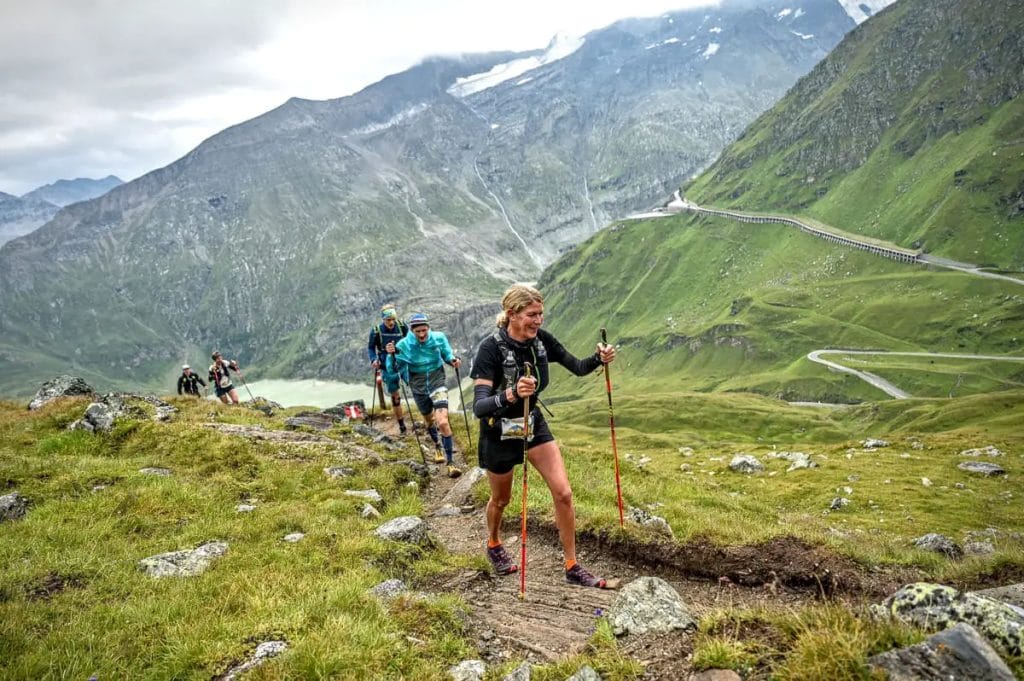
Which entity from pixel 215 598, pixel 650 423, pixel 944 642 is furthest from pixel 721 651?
pixel 650 423

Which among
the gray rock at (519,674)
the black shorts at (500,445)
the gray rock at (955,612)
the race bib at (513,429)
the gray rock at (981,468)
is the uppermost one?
the race bib at (513,429)

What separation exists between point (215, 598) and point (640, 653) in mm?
6422

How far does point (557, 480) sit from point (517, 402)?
1560 millimetres

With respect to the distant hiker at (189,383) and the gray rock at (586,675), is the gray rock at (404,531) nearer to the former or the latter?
the gray rock at (586,675)

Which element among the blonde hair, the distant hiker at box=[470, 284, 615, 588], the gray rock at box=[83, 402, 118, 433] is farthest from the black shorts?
the gray rock at box=[83, 402, 118, 433]

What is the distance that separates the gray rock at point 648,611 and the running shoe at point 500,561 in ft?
10.7

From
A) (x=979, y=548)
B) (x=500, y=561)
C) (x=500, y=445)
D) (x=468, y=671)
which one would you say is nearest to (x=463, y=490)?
(x=500, y=561)

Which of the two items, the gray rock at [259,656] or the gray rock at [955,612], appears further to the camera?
the gray rock at [259,656]

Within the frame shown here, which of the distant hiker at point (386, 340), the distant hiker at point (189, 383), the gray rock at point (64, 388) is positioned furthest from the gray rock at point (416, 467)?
the distant hiker at point (189, 383)

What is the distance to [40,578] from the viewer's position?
9.48m

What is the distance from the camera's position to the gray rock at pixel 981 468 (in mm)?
39219

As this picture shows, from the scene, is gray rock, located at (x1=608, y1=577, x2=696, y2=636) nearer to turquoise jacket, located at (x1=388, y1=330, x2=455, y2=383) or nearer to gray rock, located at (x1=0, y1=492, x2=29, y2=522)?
turquoise jacket, located at (x1=388, y1=330, x2=455, y2=383)

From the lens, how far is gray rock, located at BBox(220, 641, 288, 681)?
21.7 feet

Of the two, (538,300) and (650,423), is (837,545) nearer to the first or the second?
(538,300)
